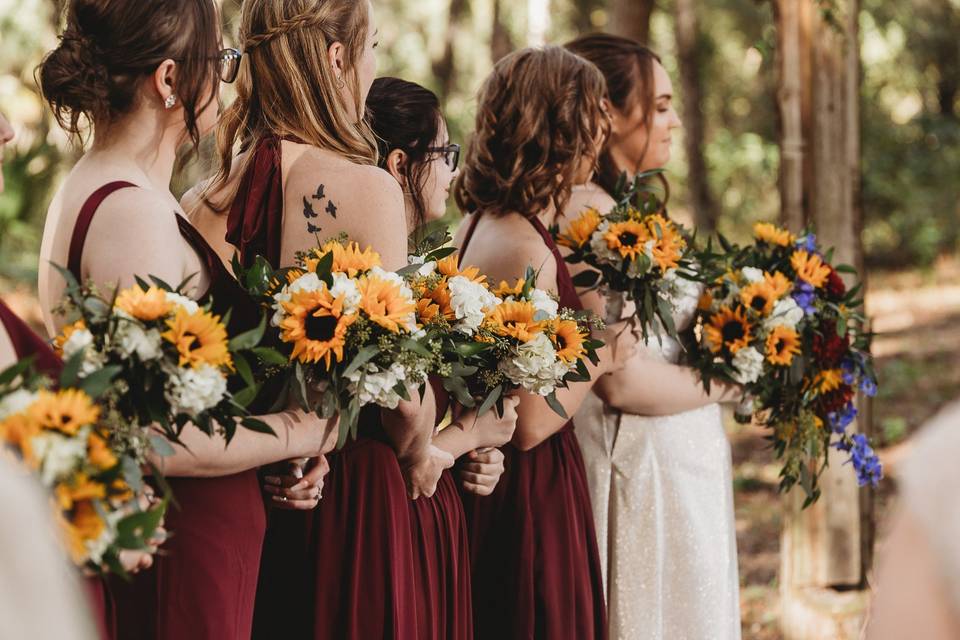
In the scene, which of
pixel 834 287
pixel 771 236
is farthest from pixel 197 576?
pixel 834 287

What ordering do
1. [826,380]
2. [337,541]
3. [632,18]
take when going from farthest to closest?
A: 1. [632,18]
2. [826,380]
3. [337,541]

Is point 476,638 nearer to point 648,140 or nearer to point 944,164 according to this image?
point 648,140

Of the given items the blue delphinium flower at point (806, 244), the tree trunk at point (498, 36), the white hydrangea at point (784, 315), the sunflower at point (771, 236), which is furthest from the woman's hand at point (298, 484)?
the tree trunk at point (498, 36)

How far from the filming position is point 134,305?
2234mm

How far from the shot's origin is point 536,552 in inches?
140

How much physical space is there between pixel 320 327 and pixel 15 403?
813 millimetres

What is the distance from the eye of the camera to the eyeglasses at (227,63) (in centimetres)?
269

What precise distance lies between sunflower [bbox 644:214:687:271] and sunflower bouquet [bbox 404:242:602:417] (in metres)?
0.49

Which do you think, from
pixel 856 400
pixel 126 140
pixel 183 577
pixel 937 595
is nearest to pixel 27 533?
pixel 937 595

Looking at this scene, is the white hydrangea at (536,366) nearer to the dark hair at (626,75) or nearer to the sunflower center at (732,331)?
the sunflower center at (732,331)

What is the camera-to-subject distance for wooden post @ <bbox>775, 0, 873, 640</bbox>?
5227mm

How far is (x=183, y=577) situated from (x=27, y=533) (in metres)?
1.77

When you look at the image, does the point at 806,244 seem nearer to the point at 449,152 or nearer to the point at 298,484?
the point at 449,152

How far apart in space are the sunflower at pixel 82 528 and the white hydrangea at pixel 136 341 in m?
0.35
